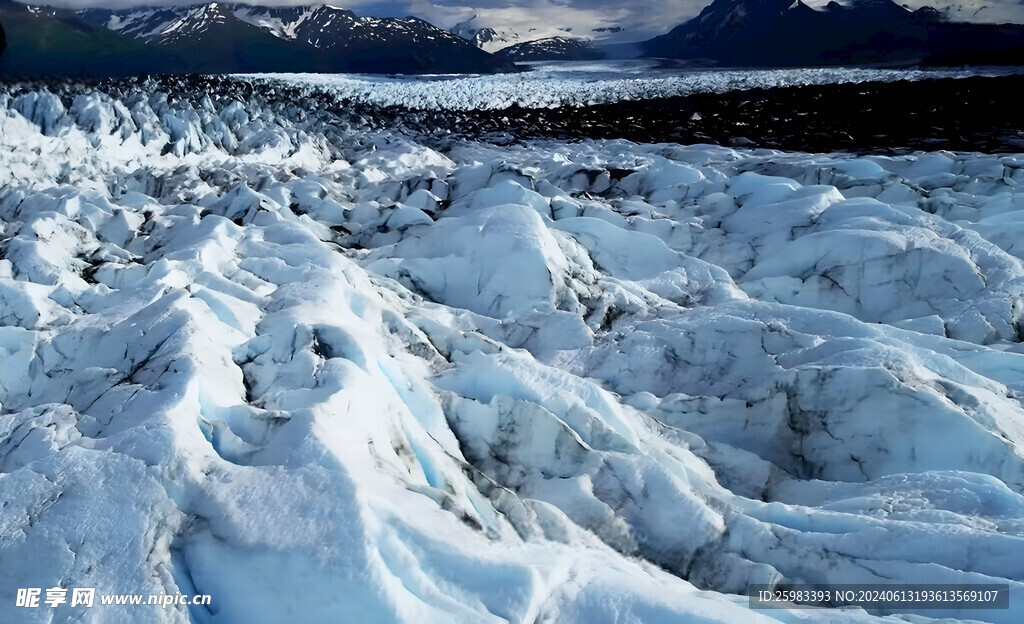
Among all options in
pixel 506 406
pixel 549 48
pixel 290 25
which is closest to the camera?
pixel 506 406

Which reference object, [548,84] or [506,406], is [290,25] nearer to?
[548,84]

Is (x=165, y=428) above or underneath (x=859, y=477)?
above

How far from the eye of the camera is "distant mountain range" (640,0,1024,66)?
108m

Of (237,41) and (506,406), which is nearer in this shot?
(506,406)

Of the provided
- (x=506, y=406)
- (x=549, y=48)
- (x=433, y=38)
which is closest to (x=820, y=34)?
(x=433, y=38)

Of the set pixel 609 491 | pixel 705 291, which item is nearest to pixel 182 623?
pixel 609 491

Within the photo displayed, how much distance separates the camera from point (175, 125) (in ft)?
61.8

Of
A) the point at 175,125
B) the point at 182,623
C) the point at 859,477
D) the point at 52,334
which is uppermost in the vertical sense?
the point at 175,125

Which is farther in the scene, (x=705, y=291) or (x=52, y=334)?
(x=705, y=291)

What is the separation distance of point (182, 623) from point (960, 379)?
7717mm

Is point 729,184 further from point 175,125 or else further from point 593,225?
point 175,125

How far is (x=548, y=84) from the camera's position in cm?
4725

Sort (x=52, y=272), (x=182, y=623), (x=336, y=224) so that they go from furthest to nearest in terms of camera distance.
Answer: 1. (x=336, y=224)
2. (x=52, y=272)
3. (x=182, y=623)

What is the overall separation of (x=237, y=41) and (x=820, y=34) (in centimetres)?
10080
